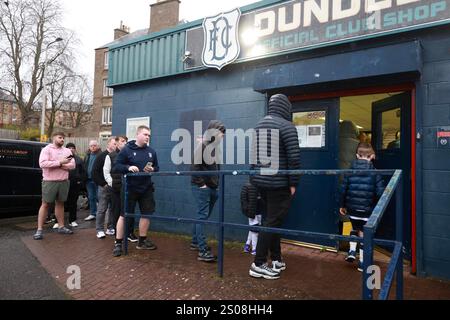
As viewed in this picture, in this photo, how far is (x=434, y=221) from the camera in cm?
404

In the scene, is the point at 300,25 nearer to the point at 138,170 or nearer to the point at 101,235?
the point at 138,170

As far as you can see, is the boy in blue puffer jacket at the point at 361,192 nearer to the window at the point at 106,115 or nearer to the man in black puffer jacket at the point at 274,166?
the man in black puffer jacket at the point at 274,166

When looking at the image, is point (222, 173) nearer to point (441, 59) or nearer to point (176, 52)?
point (441, 59)

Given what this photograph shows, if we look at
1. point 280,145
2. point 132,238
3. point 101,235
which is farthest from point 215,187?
point 101,235

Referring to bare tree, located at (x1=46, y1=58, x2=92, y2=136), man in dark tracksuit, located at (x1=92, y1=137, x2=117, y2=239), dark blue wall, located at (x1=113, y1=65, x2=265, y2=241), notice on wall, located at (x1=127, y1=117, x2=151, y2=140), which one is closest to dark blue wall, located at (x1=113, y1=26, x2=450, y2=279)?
dark blue wall, located at (x1=113, y1=65, x2=265, y2=241)

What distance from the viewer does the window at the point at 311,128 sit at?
514 centimetres

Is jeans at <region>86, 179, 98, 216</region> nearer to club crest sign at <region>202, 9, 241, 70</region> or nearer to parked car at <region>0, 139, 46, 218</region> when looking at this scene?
parked car at <region>0, 139, 46, 218</region>

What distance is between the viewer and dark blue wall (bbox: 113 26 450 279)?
4.02 metres

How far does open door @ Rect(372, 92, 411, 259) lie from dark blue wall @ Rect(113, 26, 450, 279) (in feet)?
1.46

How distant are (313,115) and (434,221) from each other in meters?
2.11

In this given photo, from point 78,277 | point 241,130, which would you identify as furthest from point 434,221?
point 78,277

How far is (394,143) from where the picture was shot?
4.96 metres

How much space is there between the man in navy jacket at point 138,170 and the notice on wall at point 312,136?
223 cm
